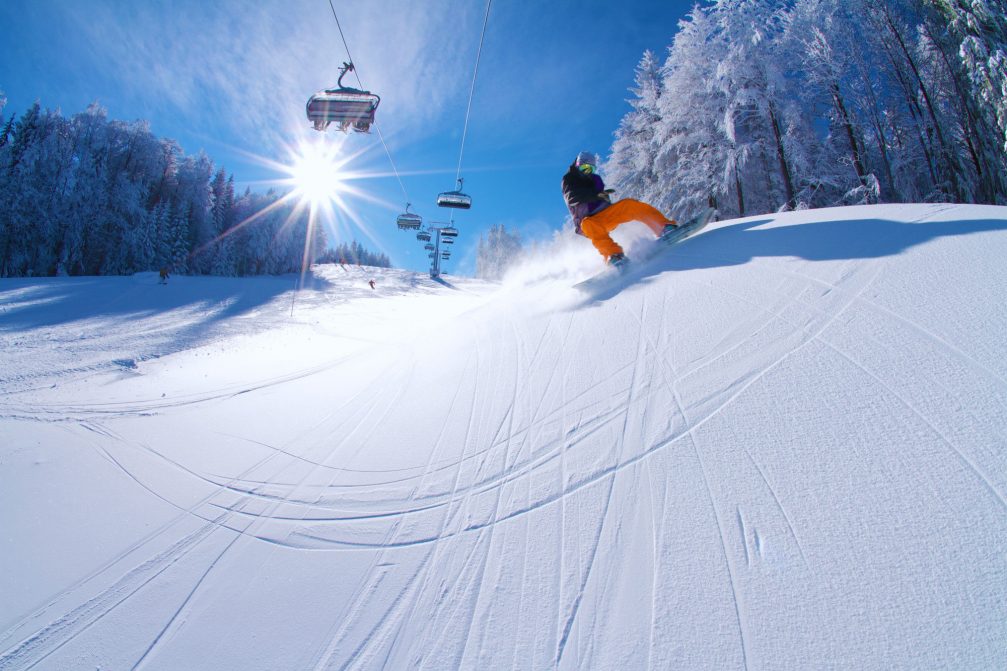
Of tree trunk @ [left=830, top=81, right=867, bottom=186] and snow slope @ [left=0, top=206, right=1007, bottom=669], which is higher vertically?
tree trunk @ [left=830, top=81, right=867, bottom=186]

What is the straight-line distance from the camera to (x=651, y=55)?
16.2 metres

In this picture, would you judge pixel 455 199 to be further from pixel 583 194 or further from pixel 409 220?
pixel 583 194

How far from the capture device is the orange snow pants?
575 cm

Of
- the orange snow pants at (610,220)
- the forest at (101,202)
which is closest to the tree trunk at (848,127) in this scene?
the orange snow pants at (610,220)

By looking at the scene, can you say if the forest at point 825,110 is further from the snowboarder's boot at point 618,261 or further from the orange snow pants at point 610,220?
the snowboarder's boot at point 618,261

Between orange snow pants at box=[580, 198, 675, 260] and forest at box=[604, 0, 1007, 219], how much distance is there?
8.60 meters

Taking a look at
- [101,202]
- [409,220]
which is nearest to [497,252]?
[409,220]

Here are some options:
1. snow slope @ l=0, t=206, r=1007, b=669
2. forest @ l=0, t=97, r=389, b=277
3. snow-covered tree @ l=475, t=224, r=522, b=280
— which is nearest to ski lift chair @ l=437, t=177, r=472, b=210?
snow slope @ l=0, t=206, r=1007, b=669

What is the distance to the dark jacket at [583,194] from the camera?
19.1 feet

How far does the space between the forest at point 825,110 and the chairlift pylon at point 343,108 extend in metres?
10.6

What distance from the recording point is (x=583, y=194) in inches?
229

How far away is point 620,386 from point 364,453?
78.8 inches

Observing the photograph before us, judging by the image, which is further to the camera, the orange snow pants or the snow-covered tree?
the snow-covered tree

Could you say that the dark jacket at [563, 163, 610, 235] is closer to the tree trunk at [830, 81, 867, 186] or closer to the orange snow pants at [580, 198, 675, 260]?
the orange snow pants at [580, 198, 675, 260]
